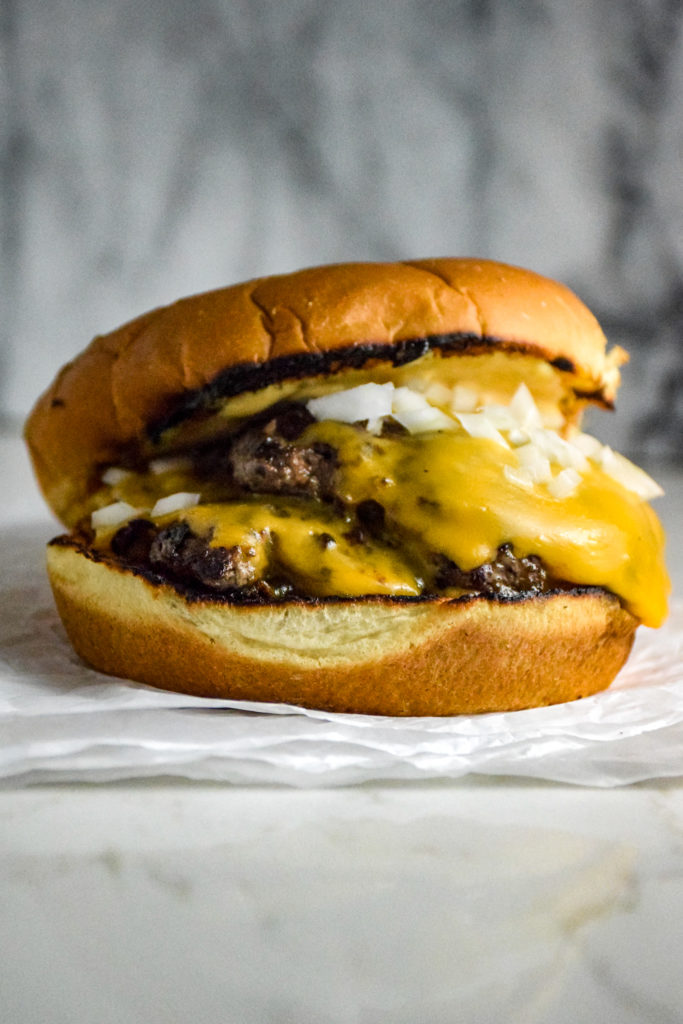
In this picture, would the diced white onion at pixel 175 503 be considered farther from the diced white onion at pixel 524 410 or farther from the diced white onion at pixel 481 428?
the diced white onion at pixel 524 410

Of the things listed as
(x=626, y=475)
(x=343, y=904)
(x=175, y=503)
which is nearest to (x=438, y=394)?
(x=626, y=475)

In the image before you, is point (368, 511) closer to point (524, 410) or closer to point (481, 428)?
point (481, 428)

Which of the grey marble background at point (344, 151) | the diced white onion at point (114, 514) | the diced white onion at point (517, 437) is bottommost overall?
the diced white onion at point (114, 514)

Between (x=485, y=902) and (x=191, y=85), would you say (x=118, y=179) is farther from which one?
(x=485, y=902)

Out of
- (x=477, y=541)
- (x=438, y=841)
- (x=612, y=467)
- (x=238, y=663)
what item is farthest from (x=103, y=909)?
(x=612, y=467)

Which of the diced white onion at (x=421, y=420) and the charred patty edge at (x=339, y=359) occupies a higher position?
the charred patty edge at (x=339, y=359)

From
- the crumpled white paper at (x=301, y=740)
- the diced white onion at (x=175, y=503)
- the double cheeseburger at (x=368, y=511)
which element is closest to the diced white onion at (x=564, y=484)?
the double cheeseburger at (x=368, y=511)
